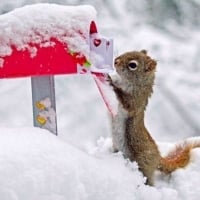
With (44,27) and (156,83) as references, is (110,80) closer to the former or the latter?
(44,27)

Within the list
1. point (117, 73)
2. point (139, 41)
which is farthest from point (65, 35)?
point (139, 41)

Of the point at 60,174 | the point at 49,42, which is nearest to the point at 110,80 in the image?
the point at 49,42

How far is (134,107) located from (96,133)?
88 cm

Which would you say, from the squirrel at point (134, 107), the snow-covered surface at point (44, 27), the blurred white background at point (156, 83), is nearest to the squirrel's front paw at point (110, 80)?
the squirrel at point (134, 107)

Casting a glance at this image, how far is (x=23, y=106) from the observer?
2.13 metres

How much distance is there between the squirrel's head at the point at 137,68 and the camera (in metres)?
1.09

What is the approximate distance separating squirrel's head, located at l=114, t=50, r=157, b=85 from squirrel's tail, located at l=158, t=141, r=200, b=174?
168 millimetres

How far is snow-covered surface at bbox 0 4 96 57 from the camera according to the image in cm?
97

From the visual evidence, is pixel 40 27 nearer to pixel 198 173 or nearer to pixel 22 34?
pixel 22 34

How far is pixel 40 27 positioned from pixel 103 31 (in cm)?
165

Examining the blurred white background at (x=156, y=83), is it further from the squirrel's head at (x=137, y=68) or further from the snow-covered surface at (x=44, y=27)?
the snow-covered surface at (x=44, y=27)

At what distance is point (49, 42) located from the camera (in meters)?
0.98

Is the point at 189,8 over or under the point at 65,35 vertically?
under

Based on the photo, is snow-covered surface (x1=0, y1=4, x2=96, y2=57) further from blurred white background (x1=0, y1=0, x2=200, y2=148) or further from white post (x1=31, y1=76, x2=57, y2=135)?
blurred white background (x1=0, y1=0, x2=200, y2=148)
